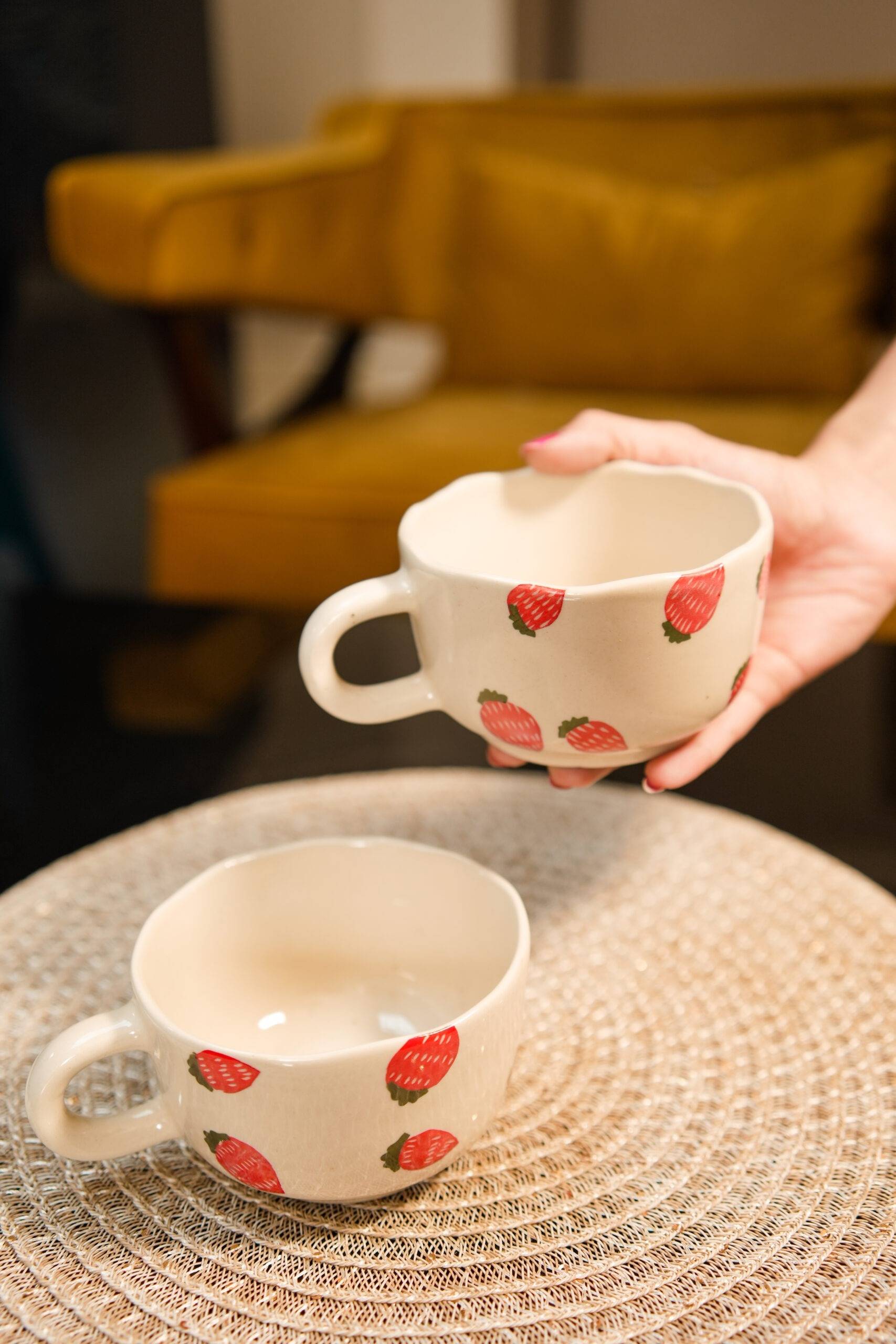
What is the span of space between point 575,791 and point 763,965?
0.16 metres

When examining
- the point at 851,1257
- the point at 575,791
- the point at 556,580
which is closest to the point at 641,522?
the point at 556,580

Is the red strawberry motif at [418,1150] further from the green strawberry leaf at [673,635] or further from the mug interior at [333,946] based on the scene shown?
the green strawberry leaf at [673,635]

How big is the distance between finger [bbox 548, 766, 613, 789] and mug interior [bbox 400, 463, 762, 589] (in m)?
0.08

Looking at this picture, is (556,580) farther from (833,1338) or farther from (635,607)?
(833,1338)

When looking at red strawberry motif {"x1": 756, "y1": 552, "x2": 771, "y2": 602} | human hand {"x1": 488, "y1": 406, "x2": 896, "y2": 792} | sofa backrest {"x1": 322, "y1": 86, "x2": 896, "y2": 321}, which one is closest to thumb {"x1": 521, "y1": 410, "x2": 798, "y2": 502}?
human hand {"x1": 488, "y1": 406, "x2": 896, "y2": 792}

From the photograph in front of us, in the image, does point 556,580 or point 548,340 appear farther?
point 548,340

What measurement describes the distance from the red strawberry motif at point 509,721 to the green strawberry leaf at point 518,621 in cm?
3

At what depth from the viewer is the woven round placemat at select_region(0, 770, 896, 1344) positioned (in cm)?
31

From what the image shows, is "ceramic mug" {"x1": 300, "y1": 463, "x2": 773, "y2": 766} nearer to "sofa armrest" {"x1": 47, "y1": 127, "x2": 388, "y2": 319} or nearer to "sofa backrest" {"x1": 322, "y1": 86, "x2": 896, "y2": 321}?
"sofa armrest" {"x1": 47, "y1": 127, "x2": 388, "y2": 319}

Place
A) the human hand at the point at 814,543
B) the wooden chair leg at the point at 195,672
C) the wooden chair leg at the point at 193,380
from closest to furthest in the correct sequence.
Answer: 1. the human hand at the point at 814,543
2. the wooden chair leg at the point at 195,672
3. the wooden chair leg at the point at 193,380

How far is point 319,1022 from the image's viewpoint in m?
0.43

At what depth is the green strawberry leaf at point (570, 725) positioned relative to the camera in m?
0.40

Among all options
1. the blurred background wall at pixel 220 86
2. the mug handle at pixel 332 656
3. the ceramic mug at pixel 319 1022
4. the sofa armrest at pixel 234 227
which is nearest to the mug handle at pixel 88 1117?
the ceramic mug at pixel 319 1022

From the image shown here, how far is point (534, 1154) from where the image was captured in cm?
37
